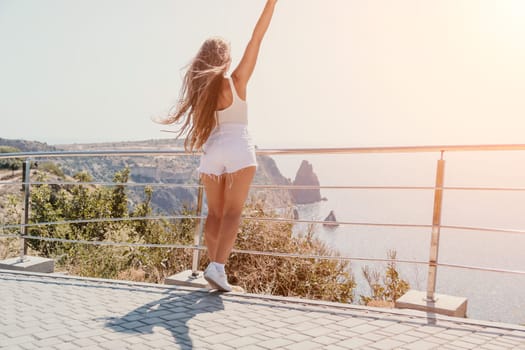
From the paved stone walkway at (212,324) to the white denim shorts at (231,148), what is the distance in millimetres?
976

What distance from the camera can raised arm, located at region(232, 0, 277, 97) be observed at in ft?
12.1

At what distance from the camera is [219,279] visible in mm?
3957

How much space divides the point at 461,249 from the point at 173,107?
1029 cm

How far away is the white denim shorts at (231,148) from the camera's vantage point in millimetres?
3785

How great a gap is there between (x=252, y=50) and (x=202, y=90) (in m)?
0.44

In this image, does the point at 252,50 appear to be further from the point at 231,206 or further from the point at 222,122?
the point at 231,206

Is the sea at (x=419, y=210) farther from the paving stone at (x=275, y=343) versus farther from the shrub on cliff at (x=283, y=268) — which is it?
the paving stone at (x=275, y=343)

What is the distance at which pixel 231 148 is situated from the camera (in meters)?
3.79

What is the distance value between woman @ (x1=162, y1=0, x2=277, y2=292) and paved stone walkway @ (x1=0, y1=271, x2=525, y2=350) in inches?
18.7

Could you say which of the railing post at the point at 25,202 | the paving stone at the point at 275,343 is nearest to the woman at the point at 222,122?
the paving stone at the point at 275,343


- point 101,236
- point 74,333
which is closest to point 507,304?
point 101,236

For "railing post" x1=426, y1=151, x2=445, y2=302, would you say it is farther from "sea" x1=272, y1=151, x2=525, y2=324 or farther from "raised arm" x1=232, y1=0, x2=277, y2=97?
Result: "raised arm" x1=232, y1=0, x2=277, y2=97

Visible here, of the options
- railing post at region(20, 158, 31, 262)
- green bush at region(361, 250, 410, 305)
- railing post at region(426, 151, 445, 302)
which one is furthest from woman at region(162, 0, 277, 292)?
green bush at region(361, 250, 410, 305)

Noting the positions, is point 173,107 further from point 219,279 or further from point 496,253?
point 496,253
